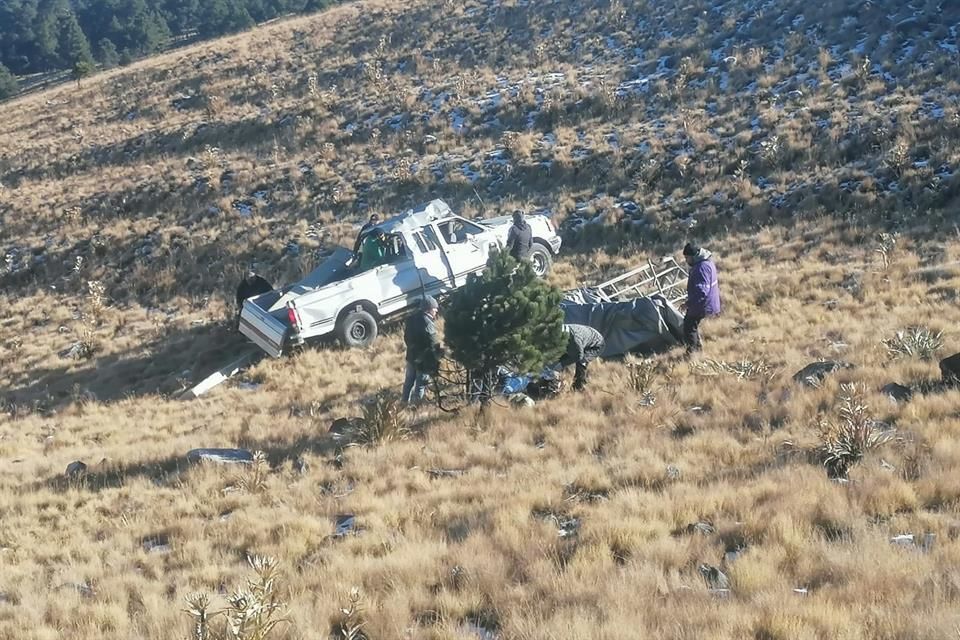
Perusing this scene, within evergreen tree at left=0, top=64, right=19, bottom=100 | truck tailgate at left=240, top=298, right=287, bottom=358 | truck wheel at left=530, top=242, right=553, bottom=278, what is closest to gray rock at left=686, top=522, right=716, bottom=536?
truck tailgate at left=240, top=298, right=287, bottom=358

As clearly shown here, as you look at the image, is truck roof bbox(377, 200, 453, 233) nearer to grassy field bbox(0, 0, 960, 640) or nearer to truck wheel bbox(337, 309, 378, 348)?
truck wheel bbox(337, 309, 378, 348)

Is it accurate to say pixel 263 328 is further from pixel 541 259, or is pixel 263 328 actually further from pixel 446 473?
pixel 446 473

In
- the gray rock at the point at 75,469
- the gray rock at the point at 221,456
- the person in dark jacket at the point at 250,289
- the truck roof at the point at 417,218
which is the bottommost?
the gray rock at the point at 221,456

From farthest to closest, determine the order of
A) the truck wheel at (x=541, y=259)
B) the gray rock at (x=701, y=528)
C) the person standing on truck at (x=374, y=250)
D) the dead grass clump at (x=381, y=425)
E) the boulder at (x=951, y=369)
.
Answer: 1. the truck wheel at (x=541, y=259)
2. the person standing on truck at (x=374, y=250)
3. the dead grass clump at (x=381, y=425)
4. the boulder at (x=951, y=369)
5. the gray rock at (x=701, y=528)

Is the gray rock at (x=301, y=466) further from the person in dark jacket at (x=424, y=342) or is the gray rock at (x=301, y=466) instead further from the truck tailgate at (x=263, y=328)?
the truck tailgate at (x=263, y=328)

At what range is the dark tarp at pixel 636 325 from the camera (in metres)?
10.6

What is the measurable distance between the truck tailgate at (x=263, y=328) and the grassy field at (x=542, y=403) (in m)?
0.47

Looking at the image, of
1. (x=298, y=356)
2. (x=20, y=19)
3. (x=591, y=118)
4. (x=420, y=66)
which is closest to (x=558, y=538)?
(x=298, y=356)

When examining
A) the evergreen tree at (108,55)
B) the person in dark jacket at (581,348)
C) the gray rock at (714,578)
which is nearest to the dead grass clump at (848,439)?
the gray rock at (714,578)

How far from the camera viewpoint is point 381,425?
875 cm

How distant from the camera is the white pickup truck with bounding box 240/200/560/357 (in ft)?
42.1

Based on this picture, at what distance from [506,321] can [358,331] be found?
18.0 ft

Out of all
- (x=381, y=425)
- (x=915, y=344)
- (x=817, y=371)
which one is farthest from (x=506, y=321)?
(x=915, y=344)

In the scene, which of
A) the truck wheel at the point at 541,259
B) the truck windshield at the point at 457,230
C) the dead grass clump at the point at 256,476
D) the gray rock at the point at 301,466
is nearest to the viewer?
the dead grass clump at the point at 256,476
